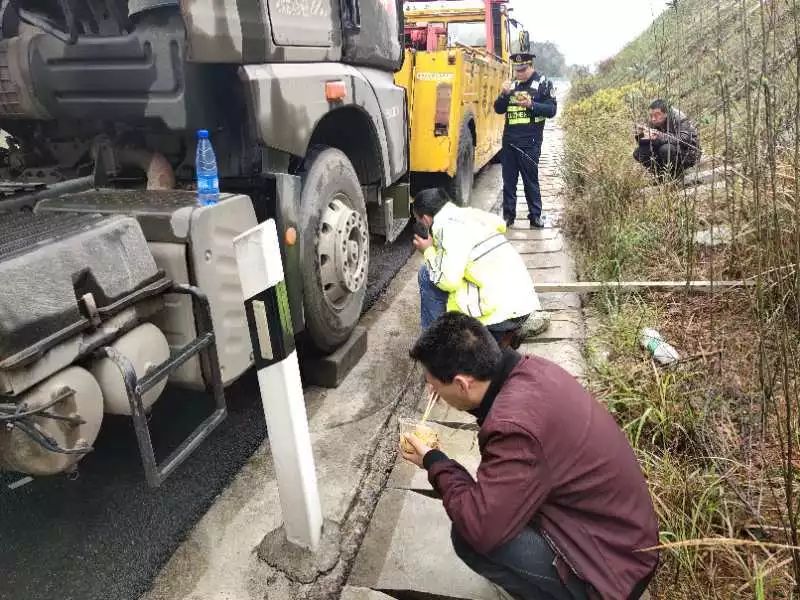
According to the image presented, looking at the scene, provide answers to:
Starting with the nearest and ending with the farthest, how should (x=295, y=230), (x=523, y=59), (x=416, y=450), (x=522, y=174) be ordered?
(x=416, y=450)
(x=295, y=230)
(x=522, y=174)
(x=523, y=59)

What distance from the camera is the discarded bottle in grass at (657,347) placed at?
9.50 feet

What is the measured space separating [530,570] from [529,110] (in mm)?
4612

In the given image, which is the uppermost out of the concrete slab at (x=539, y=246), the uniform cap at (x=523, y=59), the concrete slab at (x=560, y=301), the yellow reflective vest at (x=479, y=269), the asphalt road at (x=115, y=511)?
the uniform cap at (x=523, y=59)

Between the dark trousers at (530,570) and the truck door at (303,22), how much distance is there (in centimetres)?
197

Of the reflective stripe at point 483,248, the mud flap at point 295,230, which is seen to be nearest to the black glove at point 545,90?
the reflective stripe at point 483,248

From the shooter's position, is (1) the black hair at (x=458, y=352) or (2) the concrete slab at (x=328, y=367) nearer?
(1) the black hair at (x=458, y=352)

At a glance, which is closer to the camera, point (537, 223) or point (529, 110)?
point (529, 110)

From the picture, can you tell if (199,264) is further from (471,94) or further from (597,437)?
(471,94)

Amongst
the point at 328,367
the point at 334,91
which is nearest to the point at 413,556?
the point at 328,367

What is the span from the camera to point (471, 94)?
226 inches

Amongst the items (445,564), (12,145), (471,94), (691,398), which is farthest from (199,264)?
(471,94)

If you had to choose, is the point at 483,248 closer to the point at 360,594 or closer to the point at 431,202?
the point at 431,202

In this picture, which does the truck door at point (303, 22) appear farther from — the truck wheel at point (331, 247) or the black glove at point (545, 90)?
the black glove at point (545, 90)

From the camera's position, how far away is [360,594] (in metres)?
1.96
